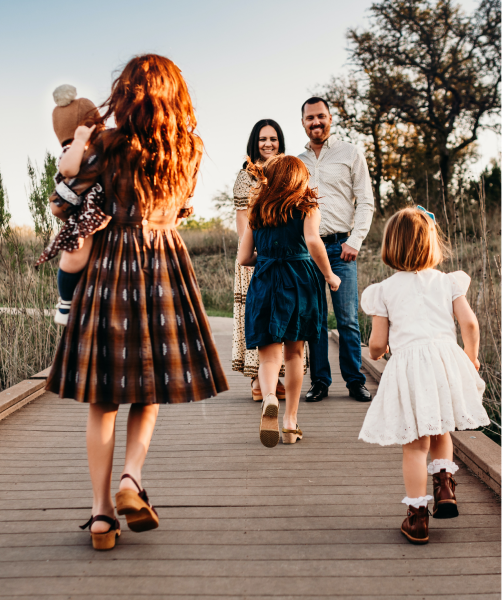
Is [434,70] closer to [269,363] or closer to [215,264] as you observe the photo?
[215,264]

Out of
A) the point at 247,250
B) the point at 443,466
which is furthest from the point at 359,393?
the point at 443,466

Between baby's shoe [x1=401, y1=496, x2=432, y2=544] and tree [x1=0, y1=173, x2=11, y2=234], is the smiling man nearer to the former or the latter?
baby's shoe [x1=401, y1=496, x2=432, y2=544]

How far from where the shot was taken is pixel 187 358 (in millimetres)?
2162

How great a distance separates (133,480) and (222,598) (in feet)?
1.69

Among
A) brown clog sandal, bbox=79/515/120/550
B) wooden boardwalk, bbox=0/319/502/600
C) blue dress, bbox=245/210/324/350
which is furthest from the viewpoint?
blue dress, bbox=245/210/324/350

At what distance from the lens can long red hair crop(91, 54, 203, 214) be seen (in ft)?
6.72

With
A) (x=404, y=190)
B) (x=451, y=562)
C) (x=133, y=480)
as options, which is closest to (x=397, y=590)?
(x=451, y=562)

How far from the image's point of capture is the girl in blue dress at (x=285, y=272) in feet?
10.3

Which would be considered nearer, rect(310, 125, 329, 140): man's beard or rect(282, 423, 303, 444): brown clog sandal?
rect(282, 423, 303, 444): brown clog sandal

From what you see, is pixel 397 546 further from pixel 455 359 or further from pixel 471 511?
pixel 455 359

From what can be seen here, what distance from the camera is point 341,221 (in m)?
4.37

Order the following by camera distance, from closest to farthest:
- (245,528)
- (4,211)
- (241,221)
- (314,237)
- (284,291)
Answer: (245,528) → (314,237) → (284,291) → (241,221) → (4,211)

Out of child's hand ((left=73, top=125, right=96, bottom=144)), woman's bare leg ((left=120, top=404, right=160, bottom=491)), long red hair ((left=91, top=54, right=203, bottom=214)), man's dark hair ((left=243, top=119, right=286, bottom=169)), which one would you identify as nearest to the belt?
man's dark hair ((left=243, top=119, right=286, bottom=169))

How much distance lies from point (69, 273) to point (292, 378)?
160cm
